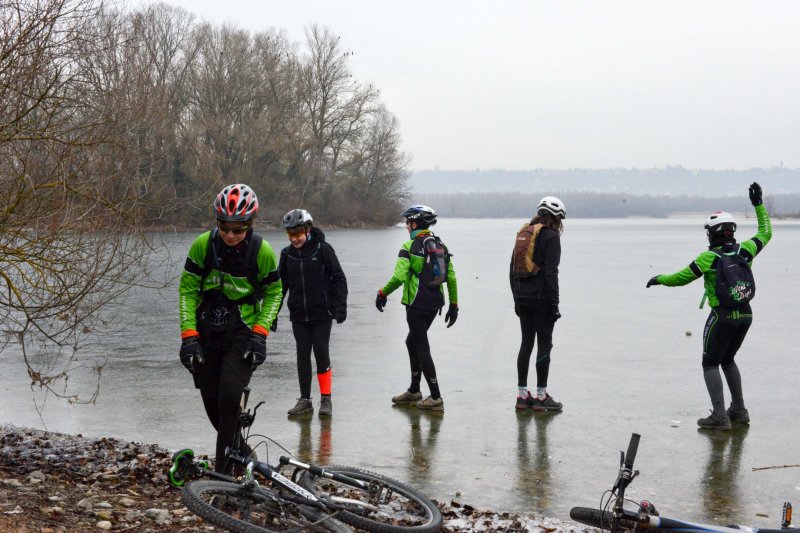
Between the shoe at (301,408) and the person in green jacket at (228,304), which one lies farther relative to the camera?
the shoe at (301,408)

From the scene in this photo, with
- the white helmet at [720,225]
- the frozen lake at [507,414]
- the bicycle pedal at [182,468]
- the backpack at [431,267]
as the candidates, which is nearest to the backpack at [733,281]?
the white helmet at [720,225]

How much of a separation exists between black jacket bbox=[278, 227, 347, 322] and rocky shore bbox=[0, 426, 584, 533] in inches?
81.9

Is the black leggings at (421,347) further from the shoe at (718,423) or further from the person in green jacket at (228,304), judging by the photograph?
the person in green jacket at (228,304)

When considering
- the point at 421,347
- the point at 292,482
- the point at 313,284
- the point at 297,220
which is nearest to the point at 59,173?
the point at 297,220

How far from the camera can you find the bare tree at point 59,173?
7.44m

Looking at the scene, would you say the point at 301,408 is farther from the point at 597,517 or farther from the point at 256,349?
the point at 597,517

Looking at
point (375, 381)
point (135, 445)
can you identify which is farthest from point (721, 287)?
point (135, 445)

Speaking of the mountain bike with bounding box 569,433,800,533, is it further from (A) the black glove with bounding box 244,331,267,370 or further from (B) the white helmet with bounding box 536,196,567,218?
(B) the white helmet with bounding box 536,196,567,218

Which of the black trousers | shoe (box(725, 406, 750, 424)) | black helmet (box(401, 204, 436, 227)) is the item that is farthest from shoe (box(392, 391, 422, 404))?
the black trousers

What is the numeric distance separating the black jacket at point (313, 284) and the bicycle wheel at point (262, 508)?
4.06m

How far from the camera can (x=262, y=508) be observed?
15.9ft

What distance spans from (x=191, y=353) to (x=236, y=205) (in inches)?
35.6

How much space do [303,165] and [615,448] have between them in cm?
7119

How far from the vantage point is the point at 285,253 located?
9.09 meters
